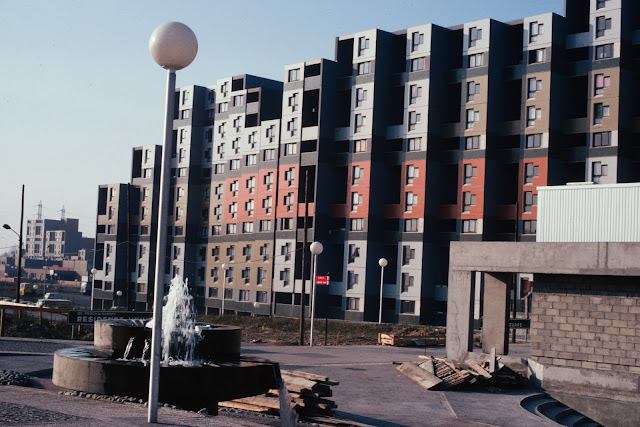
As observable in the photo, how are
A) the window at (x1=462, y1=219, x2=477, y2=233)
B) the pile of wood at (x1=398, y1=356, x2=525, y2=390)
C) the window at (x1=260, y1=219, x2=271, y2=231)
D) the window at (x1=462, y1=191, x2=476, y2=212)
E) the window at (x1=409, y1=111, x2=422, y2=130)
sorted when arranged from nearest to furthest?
the pile of wood at (x1=398, y1=356, x2=525, y2=390) < the window at (x1=462, y1=219, x2=477, y2=233) < the window at (x1=462, y1=191, x2=476, y2=212) < the window at (x1=409, y1=111, x2=422, y2=130) < the window at (x1=260, y1=219, x2=271, y2=231)

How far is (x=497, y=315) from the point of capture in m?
28.9

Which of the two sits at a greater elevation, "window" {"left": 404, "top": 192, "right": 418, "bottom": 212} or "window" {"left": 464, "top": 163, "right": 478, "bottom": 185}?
"window" {"left": 464, "top": 163, "right": 478, "bottom": 185}

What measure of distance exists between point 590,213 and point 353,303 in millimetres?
46204

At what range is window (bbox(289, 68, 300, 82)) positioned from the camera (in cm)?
7850

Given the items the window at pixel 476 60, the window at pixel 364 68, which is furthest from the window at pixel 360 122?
the window at pixel 476 60

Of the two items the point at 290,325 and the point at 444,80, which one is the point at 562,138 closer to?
the point at 444,80

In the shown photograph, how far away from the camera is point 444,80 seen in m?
71.3

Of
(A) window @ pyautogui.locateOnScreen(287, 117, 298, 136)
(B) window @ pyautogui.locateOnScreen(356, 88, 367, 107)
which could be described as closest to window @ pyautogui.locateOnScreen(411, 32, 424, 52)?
(B) window @ pyautogui.locateOnScreen(356, 88, 367, 107)

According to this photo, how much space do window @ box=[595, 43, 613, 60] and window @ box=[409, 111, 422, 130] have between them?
16796mm

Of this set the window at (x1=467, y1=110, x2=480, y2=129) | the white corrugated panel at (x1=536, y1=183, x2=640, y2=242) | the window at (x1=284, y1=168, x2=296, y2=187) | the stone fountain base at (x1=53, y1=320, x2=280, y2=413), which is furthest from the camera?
the window at (x1=284, y1=168, x2=296, y2=187)

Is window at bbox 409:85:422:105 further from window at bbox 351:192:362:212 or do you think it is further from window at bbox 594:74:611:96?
window at bbox 594:74:611:96

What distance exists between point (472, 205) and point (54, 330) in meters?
40.1

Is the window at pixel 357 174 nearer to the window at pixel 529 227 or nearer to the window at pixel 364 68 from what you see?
the window at pixel 364 68

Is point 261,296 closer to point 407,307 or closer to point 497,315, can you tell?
point 407,307
